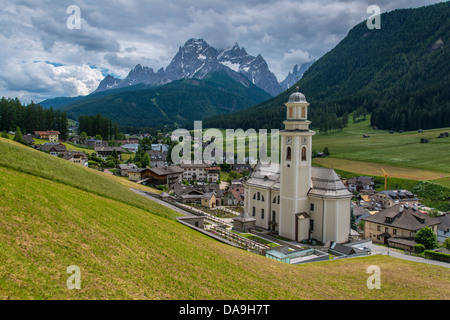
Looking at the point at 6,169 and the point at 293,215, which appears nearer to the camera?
the point at 6,169

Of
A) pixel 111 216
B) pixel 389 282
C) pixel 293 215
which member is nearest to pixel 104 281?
pixel 111 216

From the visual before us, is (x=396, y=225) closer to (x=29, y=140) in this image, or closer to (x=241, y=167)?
(x=241, y=167)

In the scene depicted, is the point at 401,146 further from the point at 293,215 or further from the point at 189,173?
the point at 293,215

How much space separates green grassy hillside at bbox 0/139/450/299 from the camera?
10977 mm

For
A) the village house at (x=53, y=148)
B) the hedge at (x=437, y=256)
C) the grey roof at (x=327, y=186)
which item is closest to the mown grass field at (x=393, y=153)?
the hedge at (x=437, y=256)

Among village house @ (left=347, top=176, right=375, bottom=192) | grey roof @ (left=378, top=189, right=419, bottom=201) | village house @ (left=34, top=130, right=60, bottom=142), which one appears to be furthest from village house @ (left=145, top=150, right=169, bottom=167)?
grey roof @ (left=378, top=189, right=419, bottom=201)

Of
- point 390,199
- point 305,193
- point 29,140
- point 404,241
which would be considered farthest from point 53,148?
point 404,241

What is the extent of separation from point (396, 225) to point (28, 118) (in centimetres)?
10791

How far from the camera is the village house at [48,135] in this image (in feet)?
344

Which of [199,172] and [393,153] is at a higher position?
[393,153]

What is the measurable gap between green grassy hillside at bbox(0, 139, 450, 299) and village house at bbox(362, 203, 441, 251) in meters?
21.3

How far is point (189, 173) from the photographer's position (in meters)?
96.2

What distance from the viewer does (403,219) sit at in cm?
4512
